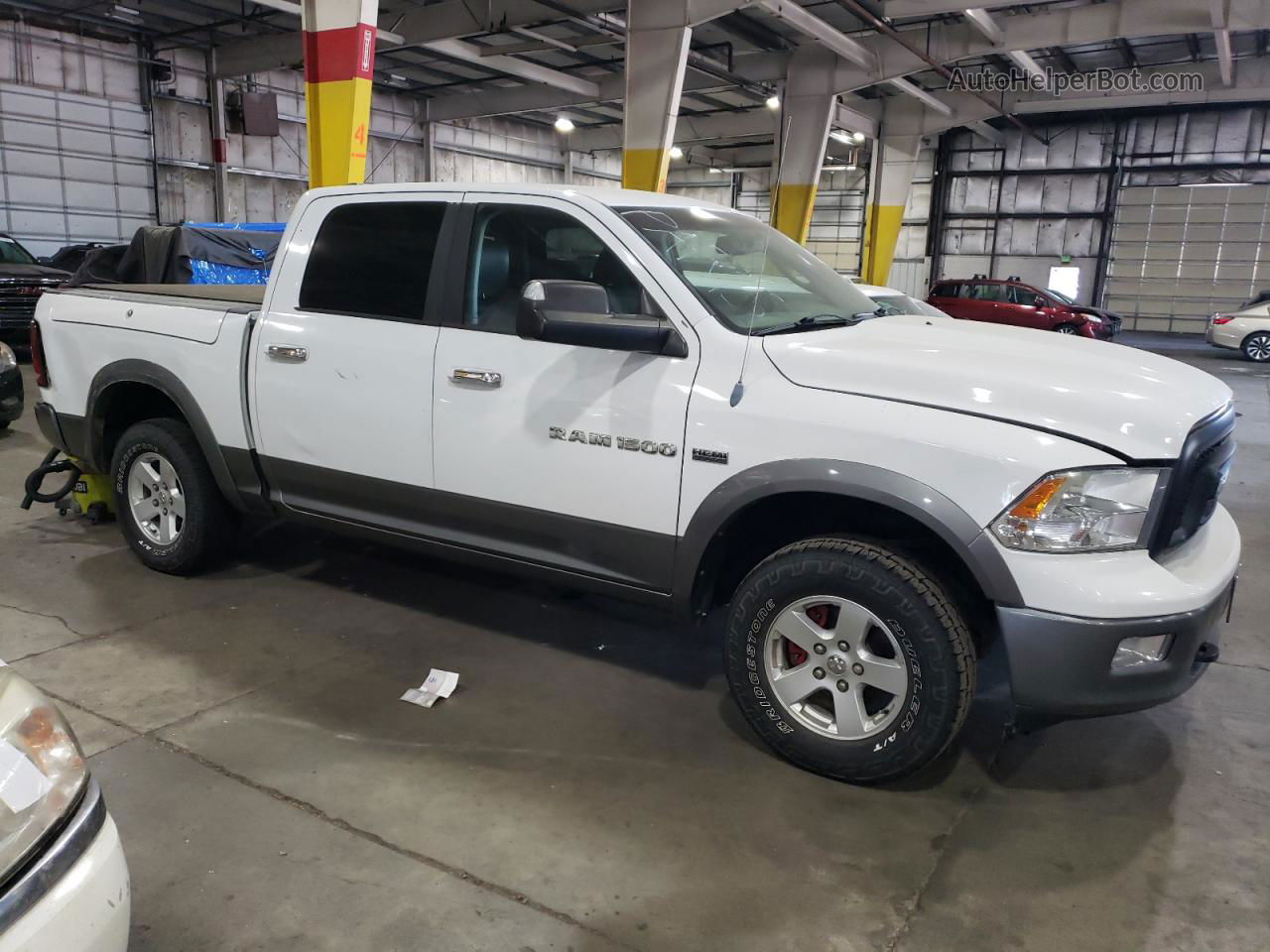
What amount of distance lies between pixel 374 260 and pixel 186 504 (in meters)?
1.63

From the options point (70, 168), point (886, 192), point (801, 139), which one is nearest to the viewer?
point (70, 168)

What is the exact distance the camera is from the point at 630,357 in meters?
A: 3.10

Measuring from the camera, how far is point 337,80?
9039 millimetres

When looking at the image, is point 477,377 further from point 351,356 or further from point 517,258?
point 351,356

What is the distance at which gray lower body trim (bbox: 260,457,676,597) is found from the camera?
10.4 ft

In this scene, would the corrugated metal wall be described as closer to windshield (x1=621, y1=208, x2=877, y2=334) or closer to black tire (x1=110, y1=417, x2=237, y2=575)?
black tire (x1=110, y1=417, x2=237, y2=575)

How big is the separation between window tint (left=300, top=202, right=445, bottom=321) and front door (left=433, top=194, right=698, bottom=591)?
0.72 ft

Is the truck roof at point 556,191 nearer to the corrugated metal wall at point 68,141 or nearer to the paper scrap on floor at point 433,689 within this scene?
the paper scrap on floor at point 433,689

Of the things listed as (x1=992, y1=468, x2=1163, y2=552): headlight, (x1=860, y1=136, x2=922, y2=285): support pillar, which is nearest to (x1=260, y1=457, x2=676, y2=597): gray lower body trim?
(x1=992, y1=468, x2=1163, y2=552): headlight

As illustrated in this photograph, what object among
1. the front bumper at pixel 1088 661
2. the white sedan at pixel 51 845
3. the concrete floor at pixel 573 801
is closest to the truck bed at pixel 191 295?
the concrete floor at pixel 573 801

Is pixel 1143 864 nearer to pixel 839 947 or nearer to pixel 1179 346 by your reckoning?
pixel 839 947

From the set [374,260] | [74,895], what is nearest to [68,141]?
[374,260]

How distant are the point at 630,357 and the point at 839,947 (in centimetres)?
186

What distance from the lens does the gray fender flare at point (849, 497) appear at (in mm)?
2543
